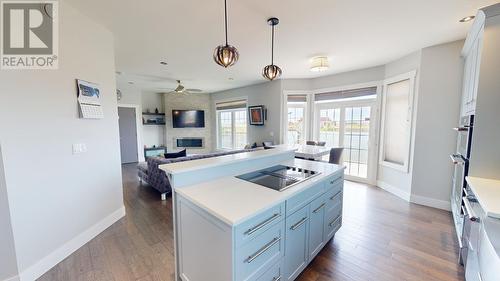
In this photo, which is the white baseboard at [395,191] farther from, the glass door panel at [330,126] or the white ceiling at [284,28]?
the white ceiling at [284,28]

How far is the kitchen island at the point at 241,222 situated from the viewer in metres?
1.21

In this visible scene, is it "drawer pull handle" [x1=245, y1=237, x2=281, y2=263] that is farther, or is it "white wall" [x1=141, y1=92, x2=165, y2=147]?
"white wall" [x1=141, y1=92, x2=165, y2=147]

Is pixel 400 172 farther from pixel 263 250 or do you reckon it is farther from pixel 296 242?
pixel 263 250

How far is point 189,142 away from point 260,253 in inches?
293

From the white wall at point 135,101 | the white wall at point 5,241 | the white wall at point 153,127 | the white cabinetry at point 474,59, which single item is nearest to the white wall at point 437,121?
the white cabinetry at point 474,59

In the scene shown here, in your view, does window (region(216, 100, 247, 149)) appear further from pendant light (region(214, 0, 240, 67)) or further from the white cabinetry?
the white cabinetry

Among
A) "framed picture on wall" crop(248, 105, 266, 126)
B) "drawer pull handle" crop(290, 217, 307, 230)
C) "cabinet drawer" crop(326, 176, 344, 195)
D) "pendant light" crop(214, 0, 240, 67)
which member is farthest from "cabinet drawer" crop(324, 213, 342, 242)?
"framed picture on wall" crop(248, 105, 266, 126)

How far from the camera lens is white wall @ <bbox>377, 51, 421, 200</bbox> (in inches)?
136

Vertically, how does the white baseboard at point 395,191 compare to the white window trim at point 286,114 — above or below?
below

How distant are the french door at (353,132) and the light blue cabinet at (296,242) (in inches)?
120

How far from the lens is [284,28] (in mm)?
2619

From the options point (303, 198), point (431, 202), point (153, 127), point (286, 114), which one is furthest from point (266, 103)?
point (153, 127)

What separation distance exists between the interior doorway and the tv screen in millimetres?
1425

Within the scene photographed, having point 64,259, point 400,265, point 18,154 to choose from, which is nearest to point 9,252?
point 64,259
